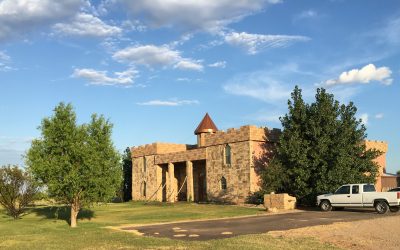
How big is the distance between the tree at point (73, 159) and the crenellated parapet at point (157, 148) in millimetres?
23298

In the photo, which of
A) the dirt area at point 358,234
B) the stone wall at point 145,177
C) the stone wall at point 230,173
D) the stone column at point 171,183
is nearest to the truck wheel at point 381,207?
the dirt area at point 358,234

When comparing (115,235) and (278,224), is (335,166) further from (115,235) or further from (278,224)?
(115,235)

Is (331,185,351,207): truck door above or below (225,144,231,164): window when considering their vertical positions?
below

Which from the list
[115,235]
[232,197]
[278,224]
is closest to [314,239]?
[278,224]

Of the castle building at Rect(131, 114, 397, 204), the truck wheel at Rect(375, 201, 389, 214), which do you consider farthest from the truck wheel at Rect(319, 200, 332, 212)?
the castle building at Rect(131, 114, 397, 204)

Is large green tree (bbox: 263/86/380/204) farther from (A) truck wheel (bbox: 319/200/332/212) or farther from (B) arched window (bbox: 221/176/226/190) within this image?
(B) arched window (bbox: 221/176/226/190)

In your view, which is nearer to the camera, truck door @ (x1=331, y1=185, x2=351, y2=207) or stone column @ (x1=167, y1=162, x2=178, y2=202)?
truck door @ (x1=331, y1=185, x2=351, y2=207)

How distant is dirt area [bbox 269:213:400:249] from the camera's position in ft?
45.4

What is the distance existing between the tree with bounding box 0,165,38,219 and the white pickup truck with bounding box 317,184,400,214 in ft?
61.6

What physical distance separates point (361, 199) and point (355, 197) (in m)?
0.40

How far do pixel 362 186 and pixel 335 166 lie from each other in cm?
458

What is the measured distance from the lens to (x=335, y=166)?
3073cm

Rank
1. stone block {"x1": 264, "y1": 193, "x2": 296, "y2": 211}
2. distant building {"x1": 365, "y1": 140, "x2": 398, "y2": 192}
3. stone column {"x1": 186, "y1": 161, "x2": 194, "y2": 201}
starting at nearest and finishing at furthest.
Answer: stone block {"x1": 264, "y1": 193, "x2": 296, "y2": 211} → stone column {"x1": 186, "y1": 161, "x2": 194, "y2": 201} → distant building {"x1": 365, "y1": 140, "x2": 398, "y2": 192}

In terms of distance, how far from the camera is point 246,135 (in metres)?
36.3
